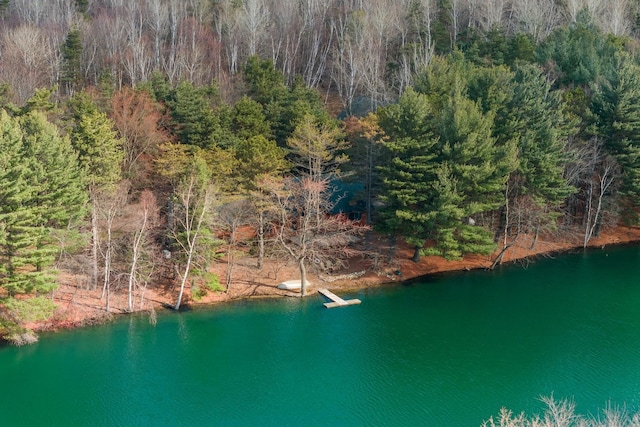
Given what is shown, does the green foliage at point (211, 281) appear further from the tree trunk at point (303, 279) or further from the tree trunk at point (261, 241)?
the tree trunk at point (303, 279)

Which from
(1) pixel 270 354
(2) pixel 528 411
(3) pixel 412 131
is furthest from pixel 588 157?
(1) pixel 270 354

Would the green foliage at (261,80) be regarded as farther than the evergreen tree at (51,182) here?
Yes

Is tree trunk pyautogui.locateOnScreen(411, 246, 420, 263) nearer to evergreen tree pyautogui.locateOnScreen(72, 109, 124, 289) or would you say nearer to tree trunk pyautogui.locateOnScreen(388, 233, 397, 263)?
tree trunk pyautogui.locateOnScreen(388, 233, 397, 263)

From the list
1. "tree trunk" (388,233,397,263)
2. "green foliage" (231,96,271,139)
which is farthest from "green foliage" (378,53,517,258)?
"green foliage" (231,96,271,139)

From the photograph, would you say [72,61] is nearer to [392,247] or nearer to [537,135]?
[392,247]

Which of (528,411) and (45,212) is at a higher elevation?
(45,212)

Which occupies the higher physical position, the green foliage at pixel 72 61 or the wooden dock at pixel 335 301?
the green foliage at pixel 72 61

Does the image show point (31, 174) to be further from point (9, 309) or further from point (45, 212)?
point (9, 309)

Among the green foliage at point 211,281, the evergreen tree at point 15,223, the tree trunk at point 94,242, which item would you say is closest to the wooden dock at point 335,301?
the green foliage at point 211,281
